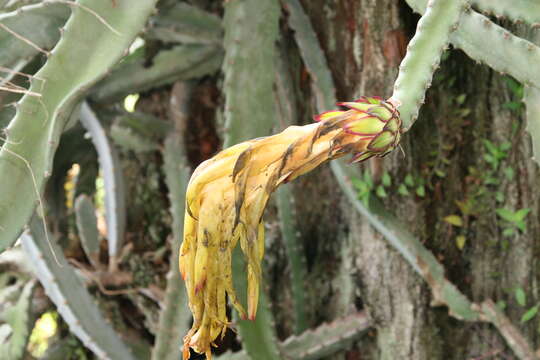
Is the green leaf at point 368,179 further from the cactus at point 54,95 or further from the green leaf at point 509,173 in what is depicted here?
the cactus at point 54,95

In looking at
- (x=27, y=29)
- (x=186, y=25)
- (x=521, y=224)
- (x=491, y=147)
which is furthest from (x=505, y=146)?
(x=27, y=29)

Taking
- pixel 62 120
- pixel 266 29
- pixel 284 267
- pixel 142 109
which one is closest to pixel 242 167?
pixel 62 120

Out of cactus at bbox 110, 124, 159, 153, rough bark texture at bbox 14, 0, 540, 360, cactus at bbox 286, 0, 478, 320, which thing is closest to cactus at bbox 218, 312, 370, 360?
rough bark texture at bbox 14, 0, 540, 360

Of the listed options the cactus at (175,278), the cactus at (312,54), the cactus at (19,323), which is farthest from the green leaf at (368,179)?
the cactus at (19,323)

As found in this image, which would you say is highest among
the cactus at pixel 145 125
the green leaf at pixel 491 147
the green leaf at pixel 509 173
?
the green leaf at pixel 491 147

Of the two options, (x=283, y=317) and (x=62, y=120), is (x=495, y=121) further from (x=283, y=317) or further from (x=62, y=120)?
(x=62, y=120)

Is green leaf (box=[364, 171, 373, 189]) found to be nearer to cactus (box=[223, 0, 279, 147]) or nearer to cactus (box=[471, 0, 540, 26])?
cactus (box=[223, 0, 279, 147])

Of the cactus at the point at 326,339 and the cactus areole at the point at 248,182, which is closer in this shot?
the cactus areole at the point at 248,182
